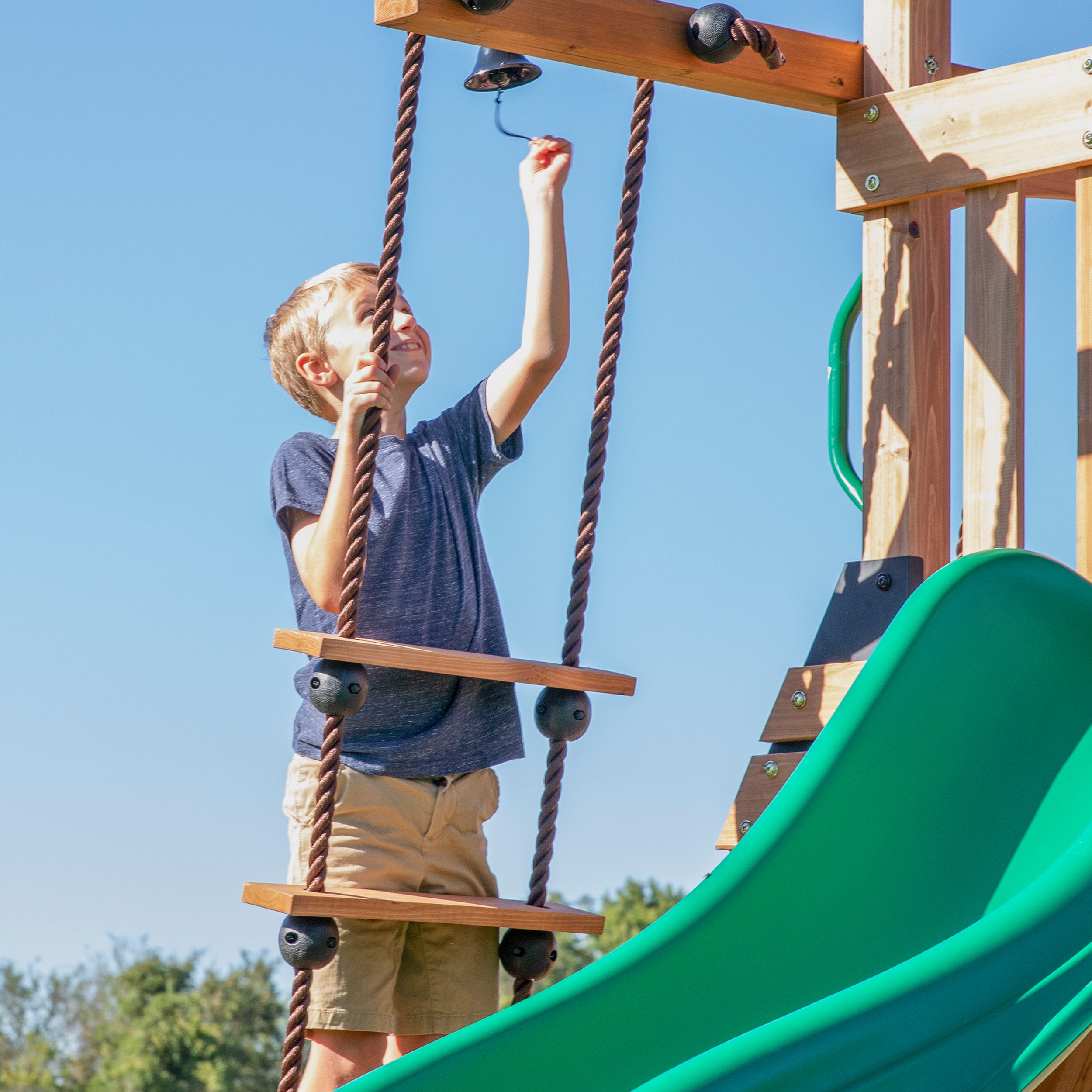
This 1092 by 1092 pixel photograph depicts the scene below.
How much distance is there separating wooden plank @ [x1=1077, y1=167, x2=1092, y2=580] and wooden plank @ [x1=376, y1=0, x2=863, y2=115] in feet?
1.44

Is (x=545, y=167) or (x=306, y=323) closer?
(x=545, y=167)

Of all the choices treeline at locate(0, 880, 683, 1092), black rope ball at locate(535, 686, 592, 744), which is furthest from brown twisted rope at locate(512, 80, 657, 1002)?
treeline at locate(0, 880, 683, 1092)

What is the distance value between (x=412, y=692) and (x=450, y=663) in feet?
0.73

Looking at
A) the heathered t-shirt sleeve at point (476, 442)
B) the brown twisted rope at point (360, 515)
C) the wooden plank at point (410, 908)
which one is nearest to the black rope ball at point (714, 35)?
the brown twisted rope at point (360, 515)

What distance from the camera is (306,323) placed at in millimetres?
2422

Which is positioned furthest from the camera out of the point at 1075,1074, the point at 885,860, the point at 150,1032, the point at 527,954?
the point at 150,1032

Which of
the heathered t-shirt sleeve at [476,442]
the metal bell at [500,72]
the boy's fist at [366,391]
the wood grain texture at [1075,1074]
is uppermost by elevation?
the metal bell at [500,72]

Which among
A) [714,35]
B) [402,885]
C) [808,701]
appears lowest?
[402,885]

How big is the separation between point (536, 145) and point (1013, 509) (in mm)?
815

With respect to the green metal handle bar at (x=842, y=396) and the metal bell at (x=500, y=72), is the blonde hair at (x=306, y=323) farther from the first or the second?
the green metal handle bar at (x=842, y=396)

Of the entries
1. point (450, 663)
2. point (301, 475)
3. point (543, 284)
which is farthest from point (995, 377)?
point (301, 475)

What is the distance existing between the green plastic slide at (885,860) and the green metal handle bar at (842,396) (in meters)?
0.67

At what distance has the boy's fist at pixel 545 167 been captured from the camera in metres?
2.22

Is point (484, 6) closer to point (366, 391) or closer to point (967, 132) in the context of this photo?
point (366, 391)
